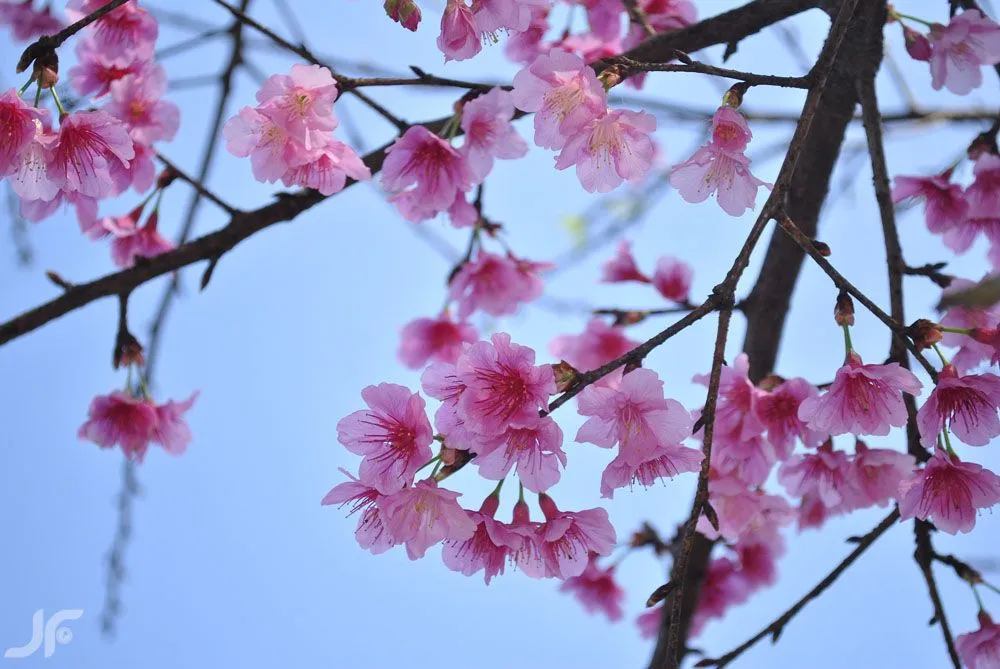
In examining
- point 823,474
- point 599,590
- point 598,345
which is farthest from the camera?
point 599,590

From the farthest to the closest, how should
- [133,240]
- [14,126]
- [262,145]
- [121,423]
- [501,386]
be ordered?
[133,240] → [121,423] → [262,145] → [14,126] → [501,386]

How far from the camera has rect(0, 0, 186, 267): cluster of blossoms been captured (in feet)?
5.12

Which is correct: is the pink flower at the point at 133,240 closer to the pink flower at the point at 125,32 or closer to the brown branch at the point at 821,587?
the pink flower at the point at 125,32

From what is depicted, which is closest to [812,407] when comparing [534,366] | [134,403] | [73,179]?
[534,366]

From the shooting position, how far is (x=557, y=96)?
1528mm

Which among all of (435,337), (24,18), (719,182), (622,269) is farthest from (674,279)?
(24,18)

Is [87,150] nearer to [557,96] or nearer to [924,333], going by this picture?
[557,96]

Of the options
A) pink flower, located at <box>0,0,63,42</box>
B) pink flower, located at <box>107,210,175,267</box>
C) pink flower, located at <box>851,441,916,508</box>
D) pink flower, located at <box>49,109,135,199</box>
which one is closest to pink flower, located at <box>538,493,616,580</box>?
pink flower, located at <box>851,441,916,508</box>

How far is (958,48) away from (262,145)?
5.10 ft

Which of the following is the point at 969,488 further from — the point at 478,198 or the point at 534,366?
the point at 478,198

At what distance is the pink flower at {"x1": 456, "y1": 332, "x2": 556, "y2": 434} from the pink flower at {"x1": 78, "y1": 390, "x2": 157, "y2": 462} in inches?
43.3

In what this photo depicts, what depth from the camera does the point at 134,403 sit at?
212 cm

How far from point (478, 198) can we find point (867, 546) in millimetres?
1138

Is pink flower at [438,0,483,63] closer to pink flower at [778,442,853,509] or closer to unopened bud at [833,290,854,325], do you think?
unopened bud at [833,290,854,325]
